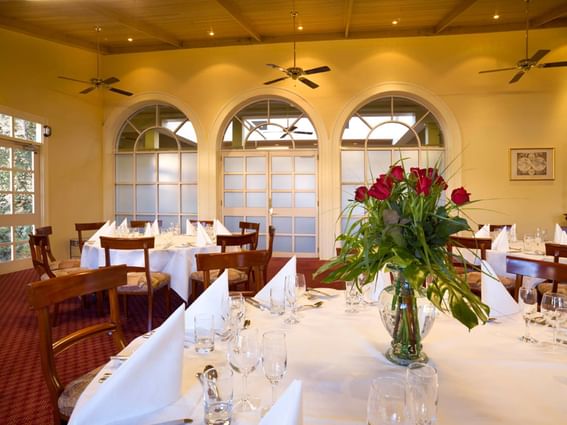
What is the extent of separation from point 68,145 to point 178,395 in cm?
765

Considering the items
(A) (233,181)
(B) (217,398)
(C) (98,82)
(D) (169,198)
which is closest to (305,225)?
(A) (233,181)

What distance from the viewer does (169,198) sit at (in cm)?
800

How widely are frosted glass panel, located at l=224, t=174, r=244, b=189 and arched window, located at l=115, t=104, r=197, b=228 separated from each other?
65cm

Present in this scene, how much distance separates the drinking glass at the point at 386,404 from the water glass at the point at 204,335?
64 centimetres

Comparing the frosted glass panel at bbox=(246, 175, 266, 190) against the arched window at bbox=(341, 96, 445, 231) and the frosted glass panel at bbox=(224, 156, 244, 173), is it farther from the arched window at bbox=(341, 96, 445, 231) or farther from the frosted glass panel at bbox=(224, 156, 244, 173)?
the arched window at bbox=(341, 96, 445, 231)

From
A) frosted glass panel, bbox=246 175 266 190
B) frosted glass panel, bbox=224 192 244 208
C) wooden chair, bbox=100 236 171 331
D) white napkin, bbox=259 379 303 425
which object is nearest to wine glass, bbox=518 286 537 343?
white napkin, bbox=259 379 303 425

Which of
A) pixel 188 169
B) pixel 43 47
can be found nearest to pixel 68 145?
pixel 43 47

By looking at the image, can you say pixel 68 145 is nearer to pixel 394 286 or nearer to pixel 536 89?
pixel 394 286

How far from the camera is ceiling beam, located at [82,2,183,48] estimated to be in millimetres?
6051

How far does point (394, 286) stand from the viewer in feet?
3.88

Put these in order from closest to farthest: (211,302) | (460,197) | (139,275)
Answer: (460,197), (211,302), (139,275)

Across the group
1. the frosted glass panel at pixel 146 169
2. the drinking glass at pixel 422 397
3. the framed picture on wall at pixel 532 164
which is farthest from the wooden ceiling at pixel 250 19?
the drinking glass at pixel 422 397

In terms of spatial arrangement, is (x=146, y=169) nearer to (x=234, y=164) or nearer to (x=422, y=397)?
(x=234, y=164)

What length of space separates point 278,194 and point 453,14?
4396mm
